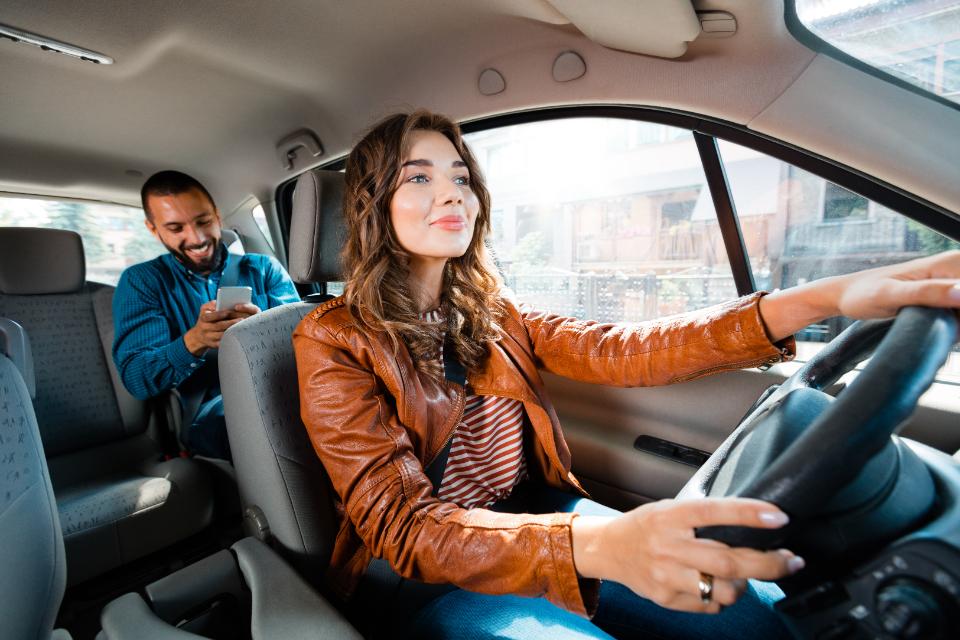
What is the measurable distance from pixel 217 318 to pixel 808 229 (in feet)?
6.26

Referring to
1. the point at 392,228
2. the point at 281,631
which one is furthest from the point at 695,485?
the point at 392,228

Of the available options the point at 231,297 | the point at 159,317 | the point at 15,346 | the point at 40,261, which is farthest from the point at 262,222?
the point at 15,346

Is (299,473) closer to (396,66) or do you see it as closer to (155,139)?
(396,66)

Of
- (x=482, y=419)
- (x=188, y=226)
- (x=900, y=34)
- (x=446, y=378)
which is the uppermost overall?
(x=900, y=34)

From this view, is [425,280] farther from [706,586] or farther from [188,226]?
[188,226]

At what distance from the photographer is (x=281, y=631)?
2.61 ft

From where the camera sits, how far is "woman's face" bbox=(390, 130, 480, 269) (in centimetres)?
114

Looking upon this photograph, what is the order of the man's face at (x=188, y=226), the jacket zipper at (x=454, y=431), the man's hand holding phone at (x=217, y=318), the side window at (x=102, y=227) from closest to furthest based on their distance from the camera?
1. the jacket zipper at (x=454, y=431)
2. the man's hand holding phone at (x=217, y=318)
3. the man's face at (x=188, y=226)
4. the side window at (x=102, y=227)

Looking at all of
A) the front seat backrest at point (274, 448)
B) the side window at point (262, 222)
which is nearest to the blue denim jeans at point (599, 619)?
the front seat backrest at point (274, 448)

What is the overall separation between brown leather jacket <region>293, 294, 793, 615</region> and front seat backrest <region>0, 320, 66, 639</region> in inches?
16.5

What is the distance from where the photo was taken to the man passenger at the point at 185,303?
1821mm

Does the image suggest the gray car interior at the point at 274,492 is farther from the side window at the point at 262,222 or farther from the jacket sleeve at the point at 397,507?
the side window at the point at 262,222

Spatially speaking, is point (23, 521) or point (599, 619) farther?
point (599, 619)

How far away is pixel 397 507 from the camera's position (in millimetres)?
827
